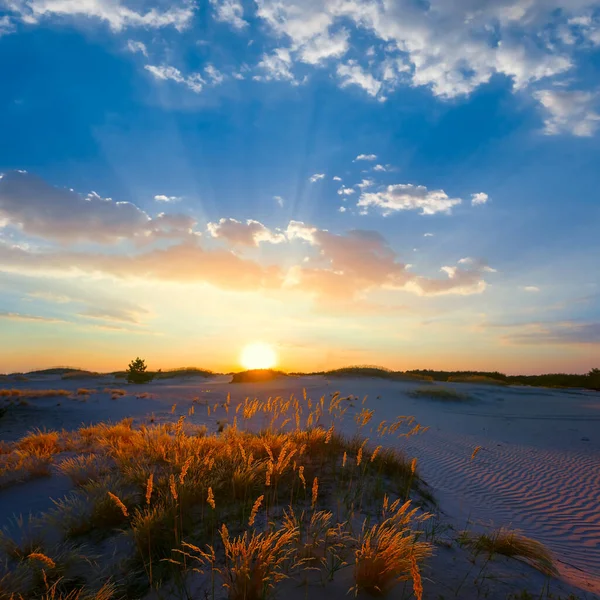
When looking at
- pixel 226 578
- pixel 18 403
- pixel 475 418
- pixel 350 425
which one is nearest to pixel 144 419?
pixel 18 403

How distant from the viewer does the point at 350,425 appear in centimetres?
1527

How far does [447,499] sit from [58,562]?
653 centimetres

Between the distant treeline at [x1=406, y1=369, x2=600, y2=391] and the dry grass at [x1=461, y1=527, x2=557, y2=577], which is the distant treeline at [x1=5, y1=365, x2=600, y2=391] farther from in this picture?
the dry grass at [x1=461, y1=527, x2=557, y2=577]

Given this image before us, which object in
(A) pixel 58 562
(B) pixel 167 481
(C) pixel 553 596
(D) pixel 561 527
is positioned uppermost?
(B) pixel 167 481

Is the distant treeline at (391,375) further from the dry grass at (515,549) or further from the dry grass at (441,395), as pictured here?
the dry grass at (515,549)

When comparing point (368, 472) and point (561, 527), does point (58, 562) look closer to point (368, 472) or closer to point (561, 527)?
point (368, 472)

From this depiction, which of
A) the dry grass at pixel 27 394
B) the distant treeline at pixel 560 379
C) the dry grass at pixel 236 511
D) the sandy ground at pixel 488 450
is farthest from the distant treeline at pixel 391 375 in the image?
the dry grass at pixel 236 511

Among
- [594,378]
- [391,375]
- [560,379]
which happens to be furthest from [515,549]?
[560,379]

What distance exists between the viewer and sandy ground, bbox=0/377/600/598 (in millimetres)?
6195

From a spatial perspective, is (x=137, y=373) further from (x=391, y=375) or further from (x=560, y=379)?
(x=560, y=379)

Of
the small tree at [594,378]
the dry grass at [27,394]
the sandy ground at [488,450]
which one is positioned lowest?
the sandy ground at [488,450]

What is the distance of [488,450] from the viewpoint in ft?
43.8

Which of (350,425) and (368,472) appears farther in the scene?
(350,425)

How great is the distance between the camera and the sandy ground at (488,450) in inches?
244
